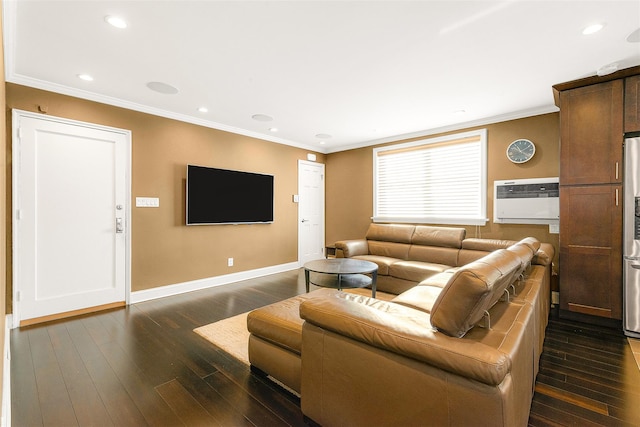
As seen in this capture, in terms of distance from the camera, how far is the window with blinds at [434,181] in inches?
174

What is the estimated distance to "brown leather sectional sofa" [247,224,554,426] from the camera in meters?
1.05

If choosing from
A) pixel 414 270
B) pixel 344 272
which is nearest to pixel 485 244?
pixel 414 270

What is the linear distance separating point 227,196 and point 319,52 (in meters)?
2.80

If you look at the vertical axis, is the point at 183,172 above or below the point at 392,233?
above

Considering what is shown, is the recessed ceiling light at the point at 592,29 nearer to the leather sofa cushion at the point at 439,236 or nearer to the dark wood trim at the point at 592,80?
the dark wood trim at the point at 592,80

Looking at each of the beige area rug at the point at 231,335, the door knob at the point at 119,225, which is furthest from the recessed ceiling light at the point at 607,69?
the door knob at the point at 119,225

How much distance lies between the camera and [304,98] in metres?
3.48

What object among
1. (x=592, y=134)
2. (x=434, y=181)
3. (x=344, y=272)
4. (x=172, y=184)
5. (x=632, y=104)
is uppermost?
(x=632, y=104)

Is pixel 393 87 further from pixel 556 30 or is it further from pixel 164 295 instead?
pixel 164 295

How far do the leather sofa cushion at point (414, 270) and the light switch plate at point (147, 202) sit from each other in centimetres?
331

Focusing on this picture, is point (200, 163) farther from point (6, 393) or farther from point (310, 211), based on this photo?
point (6, 393)

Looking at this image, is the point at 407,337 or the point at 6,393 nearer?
the point at 407,337

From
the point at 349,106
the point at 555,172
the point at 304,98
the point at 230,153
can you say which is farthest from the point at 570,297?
the point at 230,153

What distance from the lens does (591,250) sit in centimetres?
300
